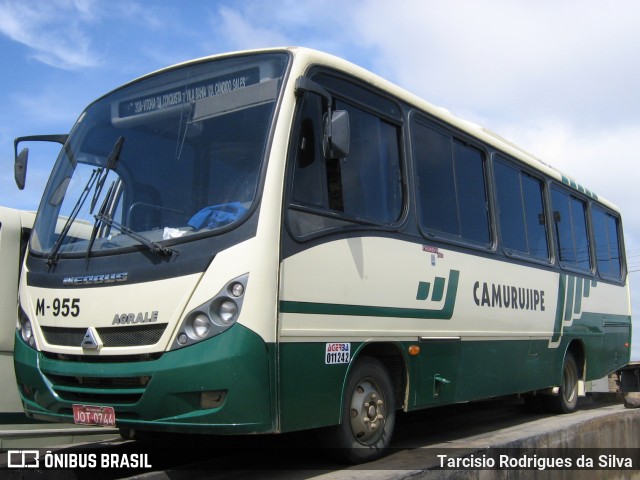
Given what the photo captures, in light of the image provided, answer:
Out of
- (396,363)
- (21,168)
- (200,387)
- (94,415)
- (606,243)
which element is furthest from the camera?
(606,243)

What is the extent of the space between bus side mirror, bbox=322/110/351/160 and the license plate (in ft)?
7.45

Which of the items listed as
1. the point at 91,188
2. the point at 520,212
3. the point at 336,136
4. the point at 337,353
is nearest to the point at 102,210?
the point at 91,188

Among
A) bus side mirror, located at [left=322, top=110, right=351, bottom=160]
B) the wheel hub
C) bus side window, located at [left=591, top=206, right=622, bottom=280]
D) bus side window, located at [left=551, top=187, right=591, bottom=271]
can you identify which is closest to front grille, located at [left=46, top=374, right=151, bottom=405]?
the wheel hub

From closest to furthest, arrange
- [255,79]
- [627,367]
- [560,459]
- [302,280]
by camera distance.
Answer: [302,280] → [255,79] → [560,459] → [627,367]

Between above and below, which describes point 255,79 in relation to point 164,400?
above

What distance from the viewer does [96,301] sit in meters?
4.98

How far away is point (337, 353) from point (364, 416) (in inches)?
28.4

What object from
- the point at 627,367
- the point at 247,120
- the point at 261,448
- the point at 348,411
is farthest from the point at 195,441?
the point at 627,367

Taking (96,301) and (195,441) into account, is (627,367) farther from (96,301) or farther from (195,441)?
(96,301)

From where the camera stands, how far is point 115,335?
484 centimetres

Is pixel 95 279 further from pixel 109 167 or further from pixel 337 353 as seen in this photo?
pixel 337 353

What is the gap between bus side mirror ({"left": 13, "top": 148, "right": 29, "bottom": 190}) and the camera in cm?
633

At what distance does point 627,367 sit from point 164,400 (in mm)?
10813

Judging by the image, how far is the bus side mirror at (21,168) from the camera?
633cm
